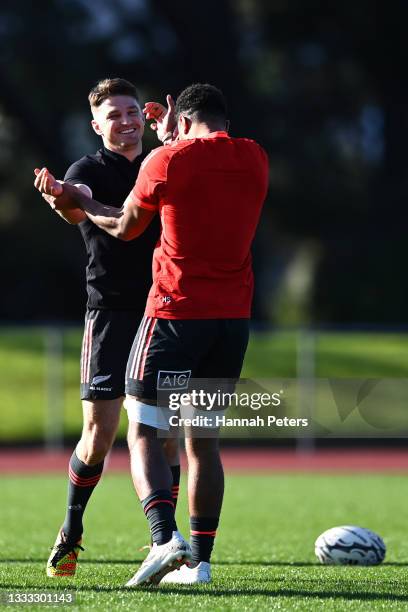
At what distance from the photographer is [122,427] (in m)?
19.7

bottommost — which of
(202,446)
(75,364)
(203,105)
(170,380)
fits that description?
(75,364)

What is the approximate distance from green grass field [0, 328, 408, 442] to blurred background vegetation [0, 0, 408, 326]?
23.0ft

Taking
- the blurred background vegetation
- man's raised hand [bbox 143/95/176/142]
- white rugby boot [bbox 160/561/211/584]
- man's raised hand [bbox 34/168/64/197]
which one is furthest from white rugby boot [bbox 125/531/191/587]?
the blurred background vegetation

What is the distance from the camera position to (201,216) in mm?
5523

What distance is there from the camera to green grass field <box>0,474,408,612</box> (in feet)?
17.3

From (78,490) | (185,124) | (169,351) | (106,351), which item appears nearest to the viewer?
(169,351)

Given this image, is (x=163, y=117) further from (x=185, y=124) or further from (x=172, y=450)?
(x=172, y=450)

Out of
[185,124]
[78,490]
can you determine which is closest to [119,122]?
[185,124]

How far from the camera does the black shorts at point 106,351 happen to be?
619cm

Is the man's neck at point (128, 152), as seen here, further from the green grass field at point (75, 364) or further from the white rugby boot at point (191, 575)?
the green grass field at point (75, 364)

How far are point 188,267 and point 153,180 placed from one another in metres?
0.43

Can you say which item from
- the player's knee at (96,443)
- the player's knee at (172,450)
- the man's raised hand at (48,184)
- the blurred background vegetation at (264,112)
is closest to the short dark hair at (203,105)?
the man's raised hand at (48,184)

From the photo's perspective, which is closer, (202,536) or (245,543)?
(202,536)

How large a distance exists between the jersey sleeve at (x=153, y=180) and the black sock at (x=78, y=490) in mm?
1582
